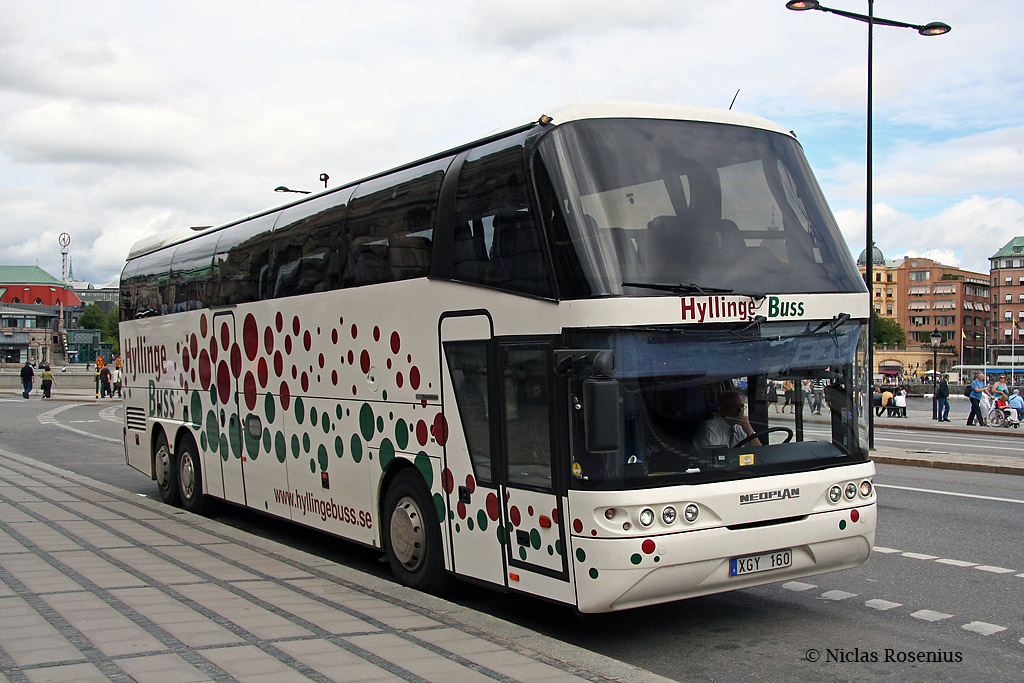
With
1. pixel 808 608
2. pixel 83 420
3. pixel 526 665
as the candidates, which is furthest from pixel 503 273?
pixel 83 420

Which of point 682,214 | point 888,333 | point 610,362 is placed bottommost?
point 888,333

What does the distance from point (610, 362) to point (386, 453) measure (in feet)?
Result: 10.5

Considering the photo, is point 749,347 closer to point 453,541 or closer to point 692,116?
point 692,116

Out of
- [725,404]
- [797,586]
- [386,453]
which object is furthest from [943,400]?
[725,404]

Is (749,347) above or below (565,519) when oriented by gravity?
above

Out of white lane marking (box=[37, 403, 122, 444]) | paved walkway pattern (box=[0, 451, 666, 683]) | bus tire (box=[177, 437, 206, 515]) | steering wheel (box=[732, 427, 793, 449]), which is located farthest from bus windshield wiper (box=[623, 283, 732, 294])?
white lane marking (box=[37, 403, 122, 444])

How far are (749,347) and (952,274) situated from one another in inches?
7301

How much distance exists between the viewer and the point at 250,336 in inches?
460

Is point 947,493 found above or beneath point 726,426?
beneath

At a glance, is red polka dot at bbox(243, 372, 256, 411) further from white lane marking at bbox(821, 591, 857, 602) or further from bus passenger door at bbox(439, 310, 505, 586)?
white lane marking at bbox(821, 591, 857, 602)

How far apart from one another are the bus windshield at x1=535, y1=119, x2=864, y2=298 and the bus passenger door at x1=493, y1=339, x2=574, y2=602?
68 cm

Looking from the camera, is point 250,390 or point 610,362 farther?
point 250,390

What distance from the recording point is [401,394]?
8664 millimetres

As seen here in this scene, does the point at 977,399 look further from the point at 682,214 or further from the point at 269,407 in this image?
the point at 682,214
